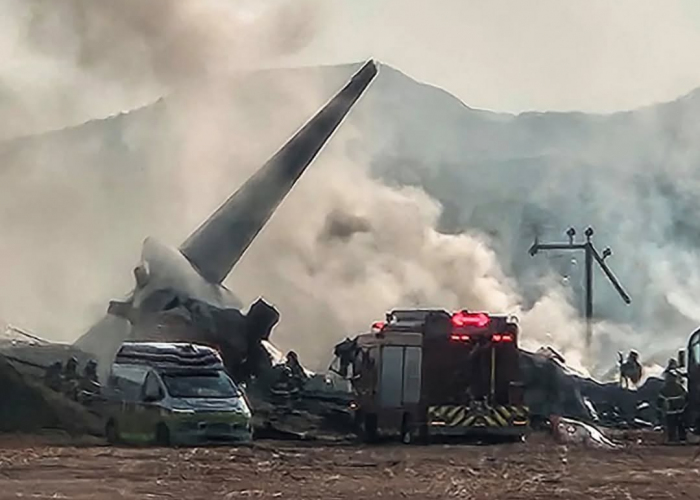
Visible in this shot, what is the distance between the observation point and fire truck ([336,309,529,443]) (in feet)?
97.6

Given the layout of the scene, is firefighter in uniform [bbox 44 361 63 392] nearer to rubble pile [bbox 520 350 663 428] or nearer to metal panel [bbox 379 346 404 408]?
metal panel [bbox 379 346 404 408]

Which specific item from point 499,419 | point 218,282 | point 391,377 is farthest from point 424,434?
point 218,282

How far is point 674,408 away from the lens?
107 ft

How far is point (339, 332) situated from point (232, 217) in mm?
8080

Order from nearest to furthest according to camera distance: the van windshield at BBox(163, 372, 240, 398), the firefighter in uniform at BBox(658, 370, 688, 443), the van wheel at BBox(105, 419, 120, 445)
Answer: the van windshield at BBox(163, 372, 240, 398), the van wheel at BBox(105, 419, 120, 445), the firefighter in uniform at BBox(658, 370, 688, 443)

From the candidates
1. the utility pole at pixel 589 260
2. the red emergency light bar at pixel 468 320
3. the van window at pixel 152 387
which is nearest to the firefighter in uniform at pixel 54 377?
the van window at pixel 152 387

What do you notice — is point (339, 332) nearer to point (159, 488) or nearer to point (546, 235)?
point (546, 235)

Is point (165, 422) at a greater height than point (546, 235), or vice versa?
point (546, 235)

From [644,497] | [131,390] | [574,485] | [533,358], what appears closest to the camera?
[644,497]

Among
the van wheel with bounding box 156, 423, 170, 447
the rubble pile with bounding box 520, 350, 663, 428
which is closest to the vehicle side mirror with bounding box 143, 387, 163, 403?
the van wheel with bounding box 156, 423, 170, 447

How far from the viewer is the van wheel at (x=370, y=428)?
31359 millimetres

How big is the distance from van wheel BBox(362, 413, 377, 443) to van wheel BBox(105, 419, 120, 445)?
207 inches

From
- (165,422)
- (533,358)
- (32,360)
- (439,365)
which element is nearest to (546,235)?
(533,358)

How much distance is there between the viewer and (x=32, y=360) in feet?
134
